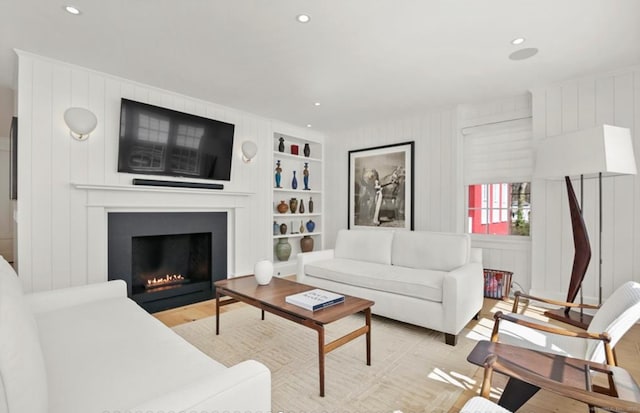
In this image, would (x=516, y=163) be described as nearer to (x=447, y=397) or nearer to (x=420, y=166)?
(x=420, y=166)

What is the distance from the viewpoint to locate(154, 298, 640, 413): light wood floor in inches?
71.0

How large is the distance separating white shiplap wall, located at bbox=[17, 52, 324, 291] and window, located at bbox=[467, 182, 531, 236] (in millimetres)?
4185

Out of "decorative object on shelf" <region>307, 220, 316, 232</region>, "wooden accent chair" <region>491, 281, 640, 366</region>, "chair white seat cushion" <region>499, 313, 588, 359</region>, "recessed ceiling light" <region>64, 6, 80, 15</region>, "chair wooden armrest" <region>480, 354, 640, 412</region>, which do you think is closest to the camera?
"chair wooden armrest" <region>480, 354, 640, 412</region>

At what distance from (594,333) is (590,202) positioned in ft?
6.92

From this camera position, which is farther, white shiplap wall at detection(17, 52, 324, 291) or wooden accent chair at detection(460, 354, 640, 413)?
white shiplap wall at detection(17, 52, 324, 291)

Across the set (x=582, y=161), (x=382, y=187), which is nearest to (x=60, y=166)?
(x=382, y=187)

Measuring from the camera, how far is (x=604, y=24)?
90.2 inches

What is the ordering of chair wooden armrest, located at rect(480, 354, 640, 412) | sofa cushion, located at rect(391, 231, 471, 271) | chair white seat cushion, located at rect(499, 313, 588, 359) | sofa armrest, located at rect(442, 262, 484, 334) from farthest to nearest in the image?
sofa cushion, located at rect(391, 231, 471, 271)
sofa armrest, located at rect(442, 262, 484, 334)
chair white seat cushion, located at rect(499, 313, 588, 359)
chair wooden armrest, located at rect(480, 354, 640, 412)

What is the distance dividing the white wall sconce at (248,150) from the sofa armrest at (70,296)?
7.82 ft

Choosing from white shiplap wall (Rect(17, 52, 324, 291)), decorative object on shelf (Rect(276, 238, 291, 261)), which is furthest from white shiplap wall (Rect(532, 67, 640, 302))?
white shiplap wall (Rect(17, 52, 324, 291))

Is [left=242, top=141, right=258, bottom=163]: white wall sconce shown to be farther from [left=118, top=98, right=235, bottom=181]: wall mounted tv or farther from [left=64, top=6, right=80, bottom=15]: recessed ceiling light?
[left=64, top=6, right=80, bottom=15]: recessed ceiling light

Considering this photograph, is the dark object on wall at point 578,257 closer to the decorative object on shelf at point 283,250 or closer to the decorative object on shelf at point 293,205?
the decorative object on shelf at point 283,250

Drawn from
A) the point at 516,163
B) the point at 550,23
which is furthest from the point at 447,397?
the point at 516,163

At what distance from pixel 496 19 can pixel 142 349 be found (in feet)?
9.79
